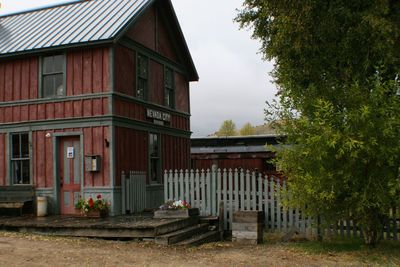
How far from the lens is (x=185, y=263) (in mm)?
9531

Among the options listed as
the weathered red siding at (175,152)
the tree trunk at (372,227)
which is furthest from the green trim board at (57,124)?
the tree trunk at (372,227)

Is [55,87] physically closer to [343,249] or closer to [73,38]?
[73,38]

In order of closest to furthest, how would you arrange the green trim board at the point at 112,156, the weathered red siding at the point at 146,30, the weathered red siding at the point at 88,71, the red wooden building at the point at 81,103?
the green trim board at the point at 112,156
the red wooden building at the point at 81,103
the weathered red siding at the point at 88,71
the weathered red siding at the point at 146,30

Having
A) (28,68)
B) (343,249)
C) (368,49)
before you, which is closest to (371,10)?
(368,49)

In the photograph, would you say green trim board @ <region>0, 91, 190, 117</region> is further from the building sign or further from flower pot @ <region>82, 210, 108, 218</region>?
flower pot @ <region>82, 210, 108, 218</region>

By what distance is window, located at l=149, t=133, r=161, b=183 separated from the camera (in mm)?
17781

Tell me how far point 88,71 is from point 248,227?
277 inches

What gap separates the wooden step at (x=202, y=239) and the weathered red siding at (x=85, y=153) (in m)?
3.65

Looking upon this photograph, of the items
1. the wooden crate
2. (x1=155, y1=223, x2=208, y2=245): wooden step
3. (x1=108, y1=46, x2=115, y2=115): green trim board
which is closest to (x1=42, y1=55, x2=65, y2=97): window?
(x1=108, y1=46, x2=115, y2=115): green trim board

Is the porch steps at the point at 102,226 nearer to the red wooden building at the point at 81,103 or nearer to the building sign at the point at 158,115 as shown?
the red wooden building at the point at 81,103

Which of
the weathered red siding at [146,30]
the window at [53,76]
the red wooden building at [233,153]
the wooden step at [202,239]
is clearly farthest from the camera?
the red wooden building at [233,153]

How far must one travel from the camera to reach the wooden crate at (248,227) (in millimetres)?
12523

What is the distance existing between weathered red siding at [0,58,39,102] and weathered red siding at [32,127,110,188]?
1471 millimetres

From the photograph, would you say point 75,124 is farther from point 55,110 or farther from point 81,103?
point 55,110
